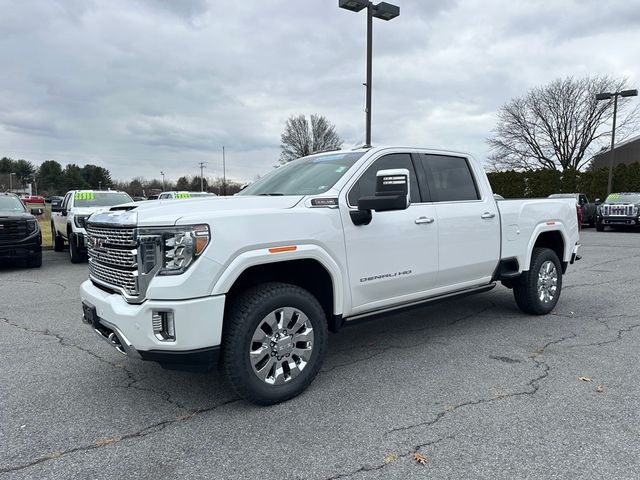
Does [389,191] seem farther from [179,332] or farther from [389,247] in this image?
[179,332]

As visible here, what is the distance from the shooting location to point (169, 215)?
307 centimetres

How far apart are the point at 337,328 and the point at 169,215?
1618 millimetres

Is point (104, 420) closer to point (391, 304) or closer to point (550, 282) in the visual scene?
point (391, 304)

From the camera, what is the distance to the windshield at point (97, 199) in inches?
484

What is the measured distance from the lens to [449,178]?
4.89 m

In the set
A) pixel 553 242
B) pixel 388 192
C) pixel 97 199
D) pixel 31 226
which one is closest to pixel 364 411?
pixel 388 192

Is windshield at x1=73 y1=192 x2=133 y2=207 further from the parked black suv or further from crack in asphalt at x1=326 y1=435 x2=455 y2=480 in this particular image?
crack in asphalt at x1=326 y1=435 x2=455 y2=480

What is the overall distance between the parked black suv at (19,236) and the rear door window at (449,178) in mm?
9207

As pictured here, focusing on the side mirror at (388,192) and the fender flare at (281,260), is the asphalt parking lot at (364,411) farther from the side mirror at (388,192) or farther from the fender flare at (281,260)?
the side mirror at (388,192)

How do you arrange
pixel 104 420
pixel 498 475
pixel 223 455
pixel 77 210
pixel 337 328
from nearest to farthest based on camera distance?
pixel 498 475, pixel 223 455, pixel 104 420, pixel 337 328, pixel 77 210

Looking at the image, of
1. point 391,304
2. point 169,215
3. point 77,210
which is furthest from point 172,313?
point 77,210

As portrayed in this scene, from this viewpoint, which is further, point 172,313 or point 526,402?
point 526,402

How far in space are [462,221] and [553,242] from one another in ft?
7.33

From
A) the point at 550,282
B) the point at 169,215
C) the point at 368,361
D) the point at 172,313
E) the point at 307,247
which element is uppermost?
the point at 169,215
